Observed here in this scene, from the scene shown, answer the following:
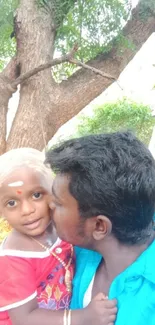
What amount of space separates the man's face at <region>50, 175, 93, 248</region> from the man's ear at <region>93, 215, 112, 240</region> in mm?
18

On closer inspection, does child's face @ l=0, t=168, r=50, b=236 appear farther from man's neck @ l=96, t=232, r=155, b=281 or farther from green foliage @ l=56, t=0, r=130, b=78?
green foliage @ l=56, t=0, r=130, b=78

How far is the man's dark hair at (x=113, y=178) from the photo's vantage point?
0.96 metres

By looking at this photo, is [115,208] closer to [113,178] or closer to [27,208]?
[113,178]

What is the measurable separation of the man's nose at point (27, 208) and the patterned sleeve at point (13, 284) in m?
0.13

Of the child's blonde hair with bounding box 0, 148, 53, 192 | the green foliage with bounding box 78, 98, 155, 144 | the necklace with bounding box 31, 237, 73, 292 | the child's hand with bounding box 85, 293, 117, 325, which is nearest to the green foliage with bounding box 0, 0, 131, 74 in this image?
the child's blonde hair with bounding box 0, 148, 53, 192

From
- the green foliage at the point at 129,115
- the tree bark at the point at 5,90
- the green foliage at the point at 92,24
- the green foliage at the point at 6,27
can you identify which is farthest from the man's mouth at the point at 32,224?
the green foliage at the point at 129,115

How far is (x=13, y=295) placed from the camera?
116cm

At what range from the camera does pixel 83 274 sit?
1.19 meters

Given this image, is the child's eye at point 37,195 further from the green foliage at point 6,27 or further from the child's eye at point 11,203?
the green foliage at point 6,27

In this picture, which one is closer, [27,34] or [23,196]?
[23,196]

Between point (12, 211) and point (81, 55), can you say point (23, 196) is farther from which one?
point (81, 55)

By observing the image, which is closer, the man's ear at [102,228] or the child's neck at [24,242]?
the man's ear at [102,228]

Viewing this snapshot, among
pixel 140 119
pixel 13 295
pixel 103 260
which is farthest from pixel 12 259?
pixel 140 119

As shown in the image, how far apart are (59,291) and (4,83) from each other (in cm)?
308
